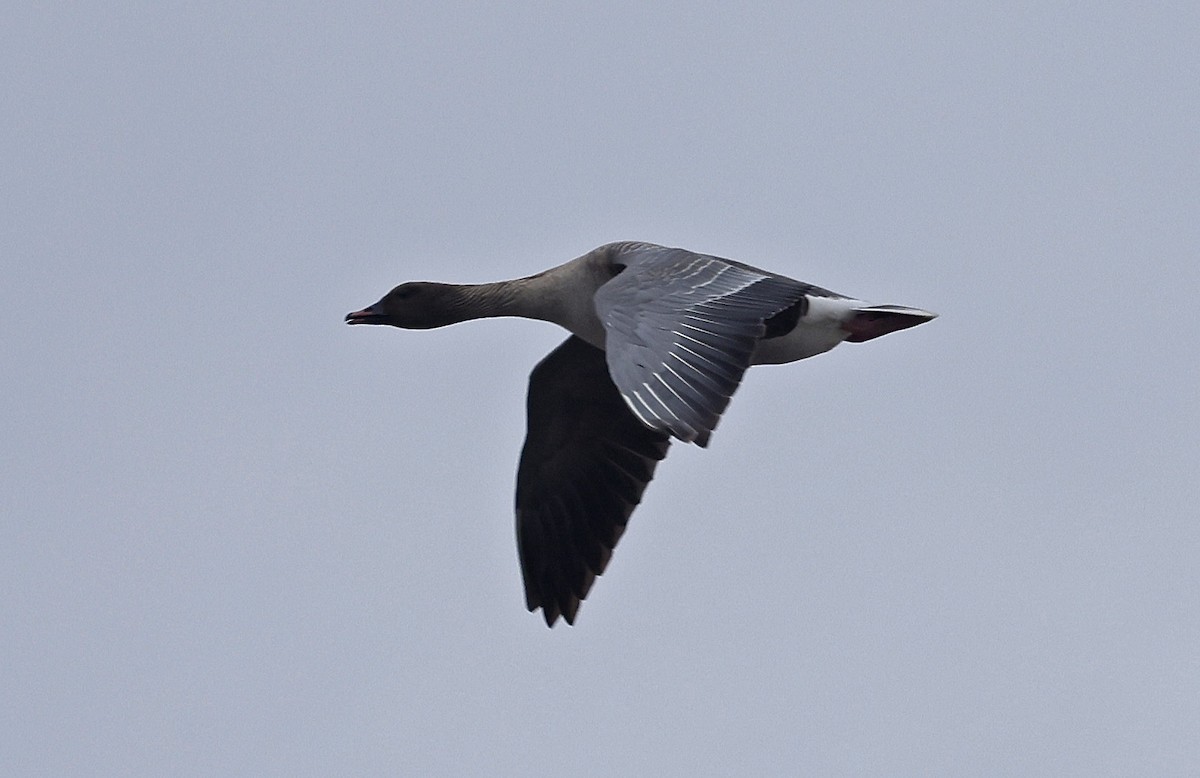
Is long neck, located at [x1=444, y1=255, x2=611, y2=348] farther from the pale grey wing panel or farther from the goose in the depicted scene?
the pale grey wing panel

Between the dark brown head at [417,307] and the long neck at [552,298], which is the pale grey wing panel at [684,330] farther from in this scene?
the dark brown head at [417,307]

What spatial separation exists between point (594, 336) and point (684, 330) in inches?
112

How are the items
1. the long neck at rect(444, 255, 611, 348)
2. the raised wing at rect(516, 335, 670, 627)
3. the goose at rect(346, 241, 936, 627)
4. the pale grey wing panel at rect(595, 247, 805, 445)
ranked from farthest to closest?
the raised wing at rect(516, 335, 670, 627) → the long neck at rect(444, 255, 611, 348) → the goose at rect(346, 241, 936, 627) → the pale grey wing panel at rect(595, 247, 805, 445)

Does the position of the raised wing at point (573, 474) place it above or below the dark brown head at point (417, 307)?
below

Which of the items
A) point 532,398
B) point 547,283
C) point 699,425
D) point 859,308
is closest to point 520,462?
point 532,398

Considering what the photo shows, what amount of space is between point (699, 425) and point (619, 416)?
5.05 metres

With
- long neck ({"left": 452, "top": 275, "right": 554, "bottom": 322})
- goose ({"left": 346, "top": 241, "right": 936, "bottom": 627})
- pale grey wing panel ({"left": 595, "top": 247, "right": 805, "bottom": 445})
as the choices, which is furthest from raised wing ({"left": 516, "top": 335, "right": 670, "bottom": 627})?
pale grey wing panel ({"left": 595, "top": 247, "right": 805, "bottom": 445})

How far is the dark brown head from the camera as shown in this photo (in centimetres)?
1692

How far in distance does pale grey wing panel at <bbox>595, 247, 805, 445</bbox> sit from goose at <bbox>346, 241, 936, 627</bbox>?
0.07 feet

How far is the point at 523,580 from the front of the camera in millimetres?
16734

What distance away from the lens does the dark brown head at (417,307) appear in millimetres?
16922

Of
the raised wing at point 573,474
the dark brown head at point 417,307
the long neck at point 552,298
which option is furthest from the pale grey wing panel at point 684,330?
the dark brown head at point 417,307

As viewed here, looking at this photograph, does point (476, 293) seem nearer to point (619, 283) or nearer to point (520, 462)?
point (520, 462)

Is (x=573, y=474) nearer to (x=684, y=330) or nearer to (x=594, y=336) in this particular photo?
(x=594, y=336)
